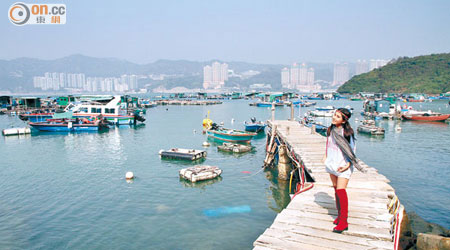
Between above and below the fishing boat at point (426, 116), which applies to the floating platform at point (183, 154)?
below

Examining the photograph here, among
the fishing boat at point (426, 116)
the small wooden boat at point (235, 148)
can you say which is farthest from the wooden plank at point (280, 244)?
the fishing boat at point (426, 116)

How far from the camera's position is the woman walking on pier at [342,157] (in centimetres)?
718

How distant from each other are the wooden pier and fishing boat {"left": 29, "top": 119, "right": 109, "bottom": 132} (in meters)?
44.1

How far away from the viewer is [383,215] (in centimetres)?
811

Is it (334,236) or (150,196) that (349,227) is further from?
(150,196)

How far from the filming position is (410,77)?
17000 cm

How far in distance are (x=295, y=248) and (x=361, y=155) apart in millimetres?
26866

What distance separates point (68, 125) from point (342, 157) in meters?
48.6

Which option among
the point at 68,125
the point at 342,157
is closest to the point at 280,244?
the point at 342,157

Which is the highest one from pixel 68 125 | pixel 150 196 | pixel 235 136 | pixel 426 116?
pixel 426 116

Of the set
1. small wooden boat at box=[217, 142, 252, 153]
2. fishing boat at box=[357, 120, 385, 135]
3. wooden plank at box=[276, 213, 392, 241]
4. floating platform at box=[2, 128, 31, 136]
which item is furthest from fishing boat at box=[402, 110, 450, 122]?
floating platform at box=[2, 128, 31, 136]

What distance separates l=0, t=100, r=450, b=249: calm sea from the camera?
13984 mm

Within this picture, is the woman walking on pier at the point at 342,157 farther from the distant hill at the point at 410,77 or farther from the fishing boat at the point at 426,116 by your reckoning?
the distant hill at the point at 410,77

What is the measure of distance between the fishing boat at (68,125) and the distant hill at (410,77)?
6314 inches
